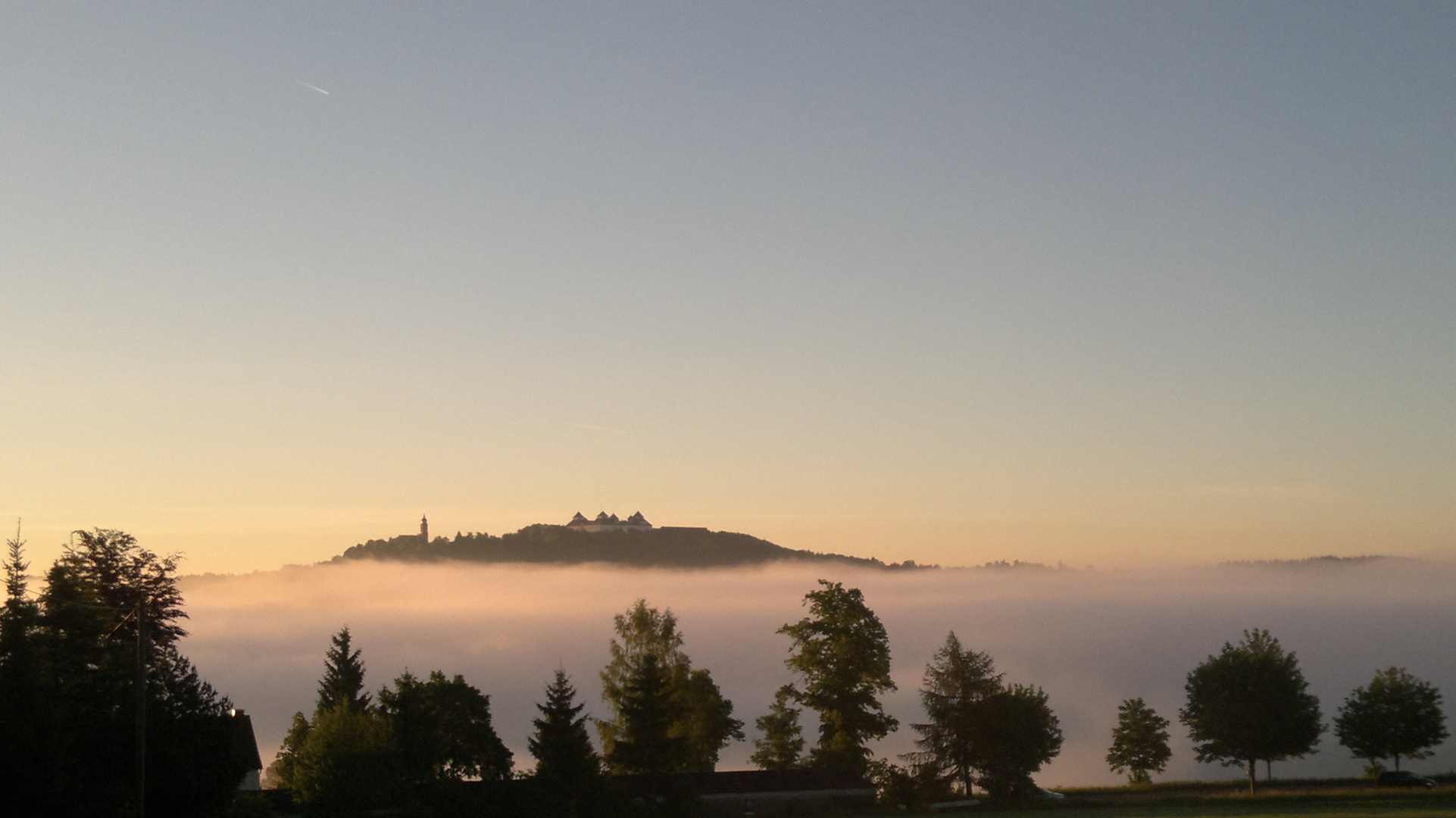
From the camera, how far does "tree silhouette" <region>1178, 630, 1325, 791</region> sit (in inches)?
3211

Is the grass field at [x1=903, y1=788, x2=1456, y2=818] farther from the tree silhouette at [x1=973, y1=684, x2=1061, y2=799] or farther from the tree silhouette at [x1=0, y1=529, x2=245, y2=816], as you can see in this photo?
the tree silhouette at [x1=0, y1=529, x2=245, y2=816]

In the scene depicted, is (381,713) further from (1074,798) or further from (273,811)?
(1074,798)

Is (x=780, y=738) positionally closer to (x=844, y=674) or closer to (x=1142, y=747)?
(x=844, y=674)

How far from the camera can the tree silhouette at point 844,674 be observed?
71875 millimetres

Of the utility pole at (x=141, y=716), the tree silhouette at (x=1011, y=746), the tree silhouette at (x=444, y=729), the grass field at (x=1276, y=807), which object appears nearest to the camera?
the utility pole at (x=141, y=716)

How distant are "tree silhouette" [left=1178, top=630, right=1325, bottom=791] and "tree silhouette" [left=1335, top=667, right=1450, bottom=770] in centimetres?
629

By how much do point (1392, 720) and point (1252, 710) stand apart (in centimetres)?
1336

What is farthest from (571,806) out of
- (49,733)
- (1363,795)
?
(1363,795)

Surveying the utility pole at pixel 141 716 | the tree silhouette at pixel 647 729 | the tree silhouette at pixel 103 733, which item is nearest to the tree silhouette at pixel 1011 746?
the tree silhouette at pixel 647 729

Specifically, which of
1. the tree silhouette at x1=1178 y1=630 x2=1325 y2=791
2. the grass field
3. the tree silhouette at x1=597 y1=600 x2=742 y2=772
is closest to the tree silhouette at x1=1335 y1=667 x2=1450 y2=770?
the tree silhouette at x1=1178 y1=630 x2=1325 y2=791

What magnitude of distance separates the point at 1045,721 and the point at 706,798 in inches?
1022

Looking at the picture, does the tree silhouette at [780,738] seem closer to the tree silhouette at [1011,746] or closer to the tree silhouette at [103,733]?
the tree silhouette at [1011,746]

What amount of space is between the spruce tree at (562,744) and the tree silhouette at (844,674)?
1719 cm

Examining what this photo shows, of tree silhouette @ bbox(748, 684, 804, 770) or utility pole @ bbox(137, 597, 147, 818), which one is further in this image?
tree silhouette @ bbox(748, 684, 804, 770)
